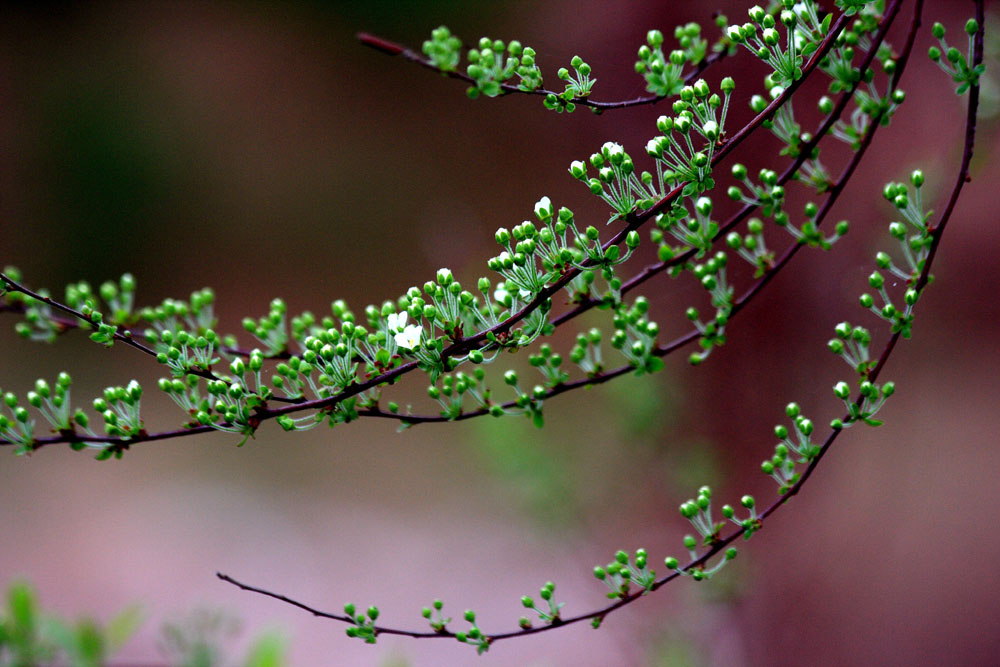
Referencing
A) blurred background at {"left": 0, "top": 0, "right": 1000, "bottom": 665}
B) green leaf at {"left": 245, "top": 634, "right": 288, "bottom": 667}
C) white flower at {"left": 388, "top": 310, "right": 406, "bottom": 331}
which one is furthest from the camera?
blurred background at {"left": 0, "top": 0, "right": 1000, "bottom": 665}

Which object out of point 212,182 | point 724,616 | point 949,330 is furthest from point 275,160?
point 724,616

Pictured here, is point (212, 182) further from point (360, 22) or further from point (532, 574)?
point (532, 574)

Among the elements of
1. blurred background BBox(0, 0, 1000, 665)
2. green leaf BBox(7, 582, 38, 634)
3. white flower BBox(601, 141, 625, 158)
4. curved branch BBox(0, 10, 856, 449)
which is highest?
blurred background BBox(0, 0, 1000, 665)

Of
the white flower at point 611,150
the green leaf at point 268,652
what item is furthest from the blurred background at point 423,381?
the white flower at point 611,150

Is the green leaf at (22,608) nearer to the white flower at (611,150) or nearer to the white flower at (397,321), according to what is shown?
the white flower at (397,321)

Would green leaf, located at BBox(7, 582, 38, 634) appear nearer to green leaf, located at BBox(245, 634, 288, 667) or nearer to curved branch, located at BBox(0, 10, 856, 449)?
green leaf, located at BBox(245, 634, 288, 667)

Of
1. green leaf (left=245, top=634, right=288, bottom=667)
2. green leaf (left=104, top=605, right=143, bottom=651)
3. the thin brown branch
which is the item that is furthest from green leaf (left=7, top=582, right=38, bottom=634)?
the thin brown branch
